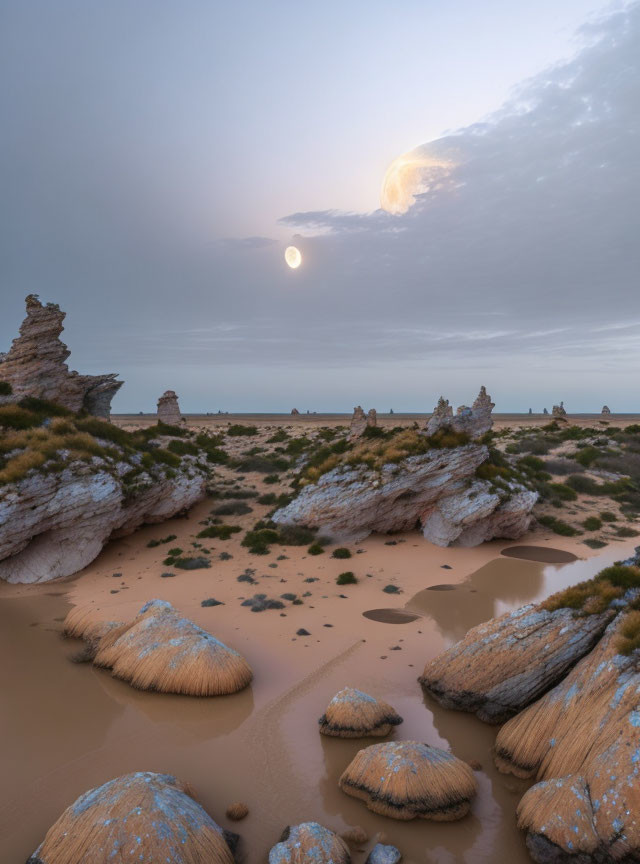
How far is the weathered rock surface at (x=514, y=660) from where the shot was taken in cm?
1064

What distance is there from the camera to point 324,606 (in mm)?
18094

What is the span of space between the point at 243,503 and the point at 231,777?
2201 cm

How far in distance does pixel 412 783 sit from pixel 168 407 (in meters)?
55.4

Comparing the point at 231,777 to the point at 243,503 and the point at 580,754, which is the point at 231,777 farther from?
the point at 243,503

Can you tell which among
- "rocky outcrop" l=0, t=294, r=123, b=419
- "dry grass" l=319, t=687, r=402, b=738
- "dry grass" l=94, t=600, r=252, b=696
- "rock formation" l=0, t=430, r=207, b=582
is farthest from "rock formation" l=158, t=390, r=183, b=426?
"dry grass" l=319, t=687, r=402, b=738

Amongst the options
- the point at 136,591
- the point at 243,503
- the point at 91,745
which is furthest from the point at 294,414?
the point at 91,745


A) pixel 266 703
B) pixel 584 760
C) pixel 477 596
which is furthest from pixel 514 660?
pixel 477 596

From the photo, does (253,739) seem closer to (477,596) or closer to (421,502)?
(477,596)

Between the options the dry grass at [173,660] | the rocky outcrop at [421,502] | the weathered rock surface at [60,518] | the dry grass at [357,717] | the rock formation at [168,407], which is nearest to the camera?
the dry grass at [357,717]

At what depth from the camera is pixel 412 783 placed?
27.3 ft

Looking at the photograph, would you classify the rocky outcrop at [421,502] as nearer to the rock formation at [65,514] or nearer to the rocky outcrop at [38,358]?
the rock formation at [65,514]

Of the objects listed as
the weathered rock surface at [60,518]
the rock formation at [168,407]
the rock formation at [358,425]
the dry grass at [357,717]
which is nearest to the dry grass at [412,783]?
the dry grass at [357,717]

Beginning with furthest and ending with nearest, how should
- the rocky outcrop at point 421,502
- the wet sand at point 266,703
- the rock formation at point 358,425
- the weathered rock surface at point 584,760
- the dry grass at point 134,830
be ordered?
the rock formation at point 358,425, the rocky outcrop at point 421,502, the wet sand at point 266,703, the weathered rock surface at point 584,760, the dry grass at point 134,830

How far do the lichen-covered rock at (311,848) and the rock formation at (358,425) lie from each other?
25.5 meters
